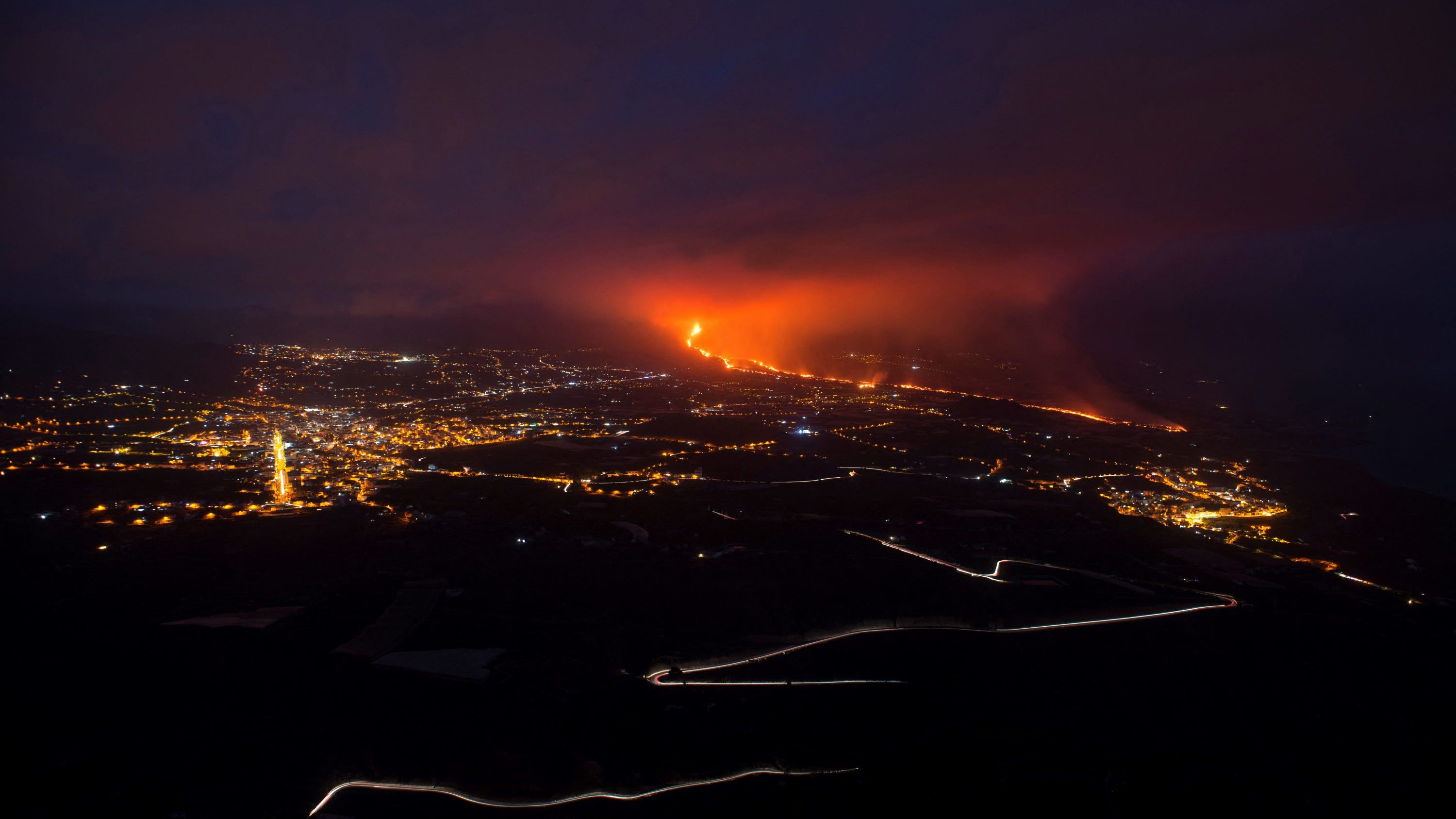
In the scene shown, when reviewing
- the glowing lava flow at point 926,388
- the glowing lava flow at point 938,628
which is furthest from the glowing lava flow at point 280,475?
the glowing lava flow at point 926,388

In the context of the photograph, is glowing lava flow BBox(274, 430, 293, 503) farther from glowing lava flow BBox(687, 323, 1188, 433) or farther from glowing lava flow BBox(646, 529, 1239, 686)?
glowing lava flow BBox(687, 323, 1188, 433)

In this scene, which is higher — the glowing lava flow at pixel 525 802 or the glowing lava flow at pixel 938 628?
the glowing lava flow at pixel 938 628

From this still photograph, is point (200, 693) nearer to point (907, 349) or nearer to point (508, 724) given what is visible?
point (508, 724)

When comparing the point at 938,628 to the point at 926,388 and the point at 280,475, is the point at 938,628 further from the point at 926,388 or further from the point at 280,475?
the point at 926,388

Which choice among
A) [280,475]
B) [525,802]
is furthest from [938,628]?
[280,475]

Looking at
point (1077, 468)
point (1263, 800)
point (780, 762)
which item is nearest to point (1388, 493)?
point (1077, 468)

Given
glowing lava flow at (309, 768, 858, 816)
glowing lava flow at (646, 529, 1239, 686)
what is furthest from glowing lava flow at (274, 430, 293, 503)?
glowing lava flow at (646, 529, 1239, 686)

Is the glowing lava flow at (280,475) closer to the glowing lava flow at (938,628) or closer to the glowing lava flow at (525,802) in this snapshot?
the glowing lava flow at (525,802)
